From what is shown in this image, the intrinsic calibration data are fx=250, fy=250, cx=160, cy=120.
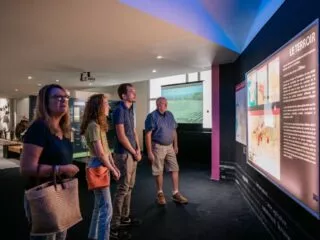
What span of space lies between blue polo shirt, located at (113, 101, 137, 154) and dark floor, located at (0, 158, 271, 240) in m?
0.87

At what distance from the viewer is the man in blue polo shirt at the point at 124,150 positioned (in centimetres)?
239

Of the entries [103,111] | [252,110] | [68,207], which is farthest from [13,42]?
[252,110]

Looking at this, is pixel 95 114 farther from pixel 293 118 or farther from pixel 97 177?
pixel 293 118

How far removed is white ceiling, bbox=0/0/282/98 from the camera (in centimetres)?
242

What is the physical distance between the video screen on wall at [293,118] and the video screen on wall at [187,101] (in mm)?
4359

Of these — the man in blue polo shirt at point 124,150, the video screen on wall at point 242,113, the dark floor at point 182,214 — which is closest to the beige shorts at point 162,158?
the dark floor at point 182,214

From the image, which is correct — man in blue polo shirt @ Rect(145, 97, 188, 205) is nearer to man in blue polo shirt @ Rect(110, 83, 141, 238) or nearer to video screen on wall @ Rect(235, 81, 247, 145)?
man in blue polo shirt @ Rect(110, 83, 141, 238)

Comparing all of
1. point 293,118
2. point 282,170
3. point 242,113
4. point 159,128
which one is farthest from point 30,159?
point 242,113

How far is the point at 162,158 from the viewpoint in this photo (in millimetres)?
3389

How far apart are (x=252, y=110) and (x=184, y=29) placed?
1231 mm

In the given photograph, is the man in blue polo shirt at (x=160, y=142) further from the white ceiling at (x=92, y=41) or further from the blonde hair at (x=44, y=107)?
the blonde hair at (x=44, y=107)

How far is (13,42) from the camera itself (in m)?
3.46

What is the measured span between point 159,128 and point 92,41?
1.50m

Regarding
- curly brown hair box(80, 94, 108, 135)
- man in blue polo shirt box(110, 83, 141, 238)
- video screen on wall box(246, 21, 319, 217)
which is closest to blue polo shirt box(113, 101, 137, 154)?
man in blue polo shirt box(110, 83, 141, 238)
